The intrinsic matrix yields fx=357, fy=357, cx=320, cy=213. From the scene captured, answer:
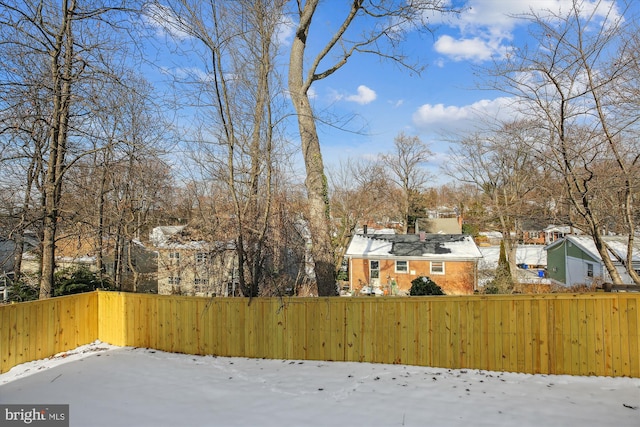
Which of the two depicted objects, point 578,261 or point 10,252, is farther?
point 578,261

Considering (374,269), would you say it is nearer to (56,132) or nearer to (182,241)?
(182,241)

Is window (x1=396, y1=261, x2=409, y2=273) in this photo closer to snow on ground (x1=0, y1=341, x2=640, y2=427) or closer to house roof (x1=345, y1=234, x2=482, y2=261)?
house roof (x1=345, y1=234, x2=482, y2=261)

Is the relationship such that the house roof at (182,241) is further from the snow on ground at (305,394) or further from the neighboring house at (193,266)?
the snow on ground at (305,394)

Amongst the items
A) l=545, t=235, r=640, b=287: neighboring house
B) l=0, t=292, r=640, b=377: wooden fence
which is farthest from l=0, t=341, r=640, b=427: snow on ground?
l=545, t=235, r=640, b=287: neighboring house

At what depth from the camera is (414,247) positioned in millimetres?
19375

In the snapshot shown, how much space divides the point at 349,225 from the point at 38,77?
61.0 feet

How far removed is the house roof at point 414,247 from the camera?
18.2 meters

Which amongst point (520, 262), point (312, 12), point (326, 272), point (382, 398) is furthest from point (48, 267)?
point (520, 262)

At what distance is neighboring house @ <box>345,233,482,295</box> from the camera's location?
17906 mm

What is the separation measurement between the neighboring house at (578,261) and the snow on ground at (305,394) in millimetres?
12065

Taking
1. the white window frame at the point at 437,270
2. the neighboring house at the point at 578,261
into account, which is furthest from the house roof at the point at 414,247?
the neighboring house at the point at 578,261

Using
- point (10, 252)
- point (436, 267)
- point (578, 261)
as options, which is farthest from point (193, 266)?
point (578, 261)

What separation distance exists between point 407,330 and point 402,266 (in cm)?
1407

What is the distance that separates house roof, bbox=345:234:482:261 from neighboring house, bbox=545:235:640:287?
4.84 metres
